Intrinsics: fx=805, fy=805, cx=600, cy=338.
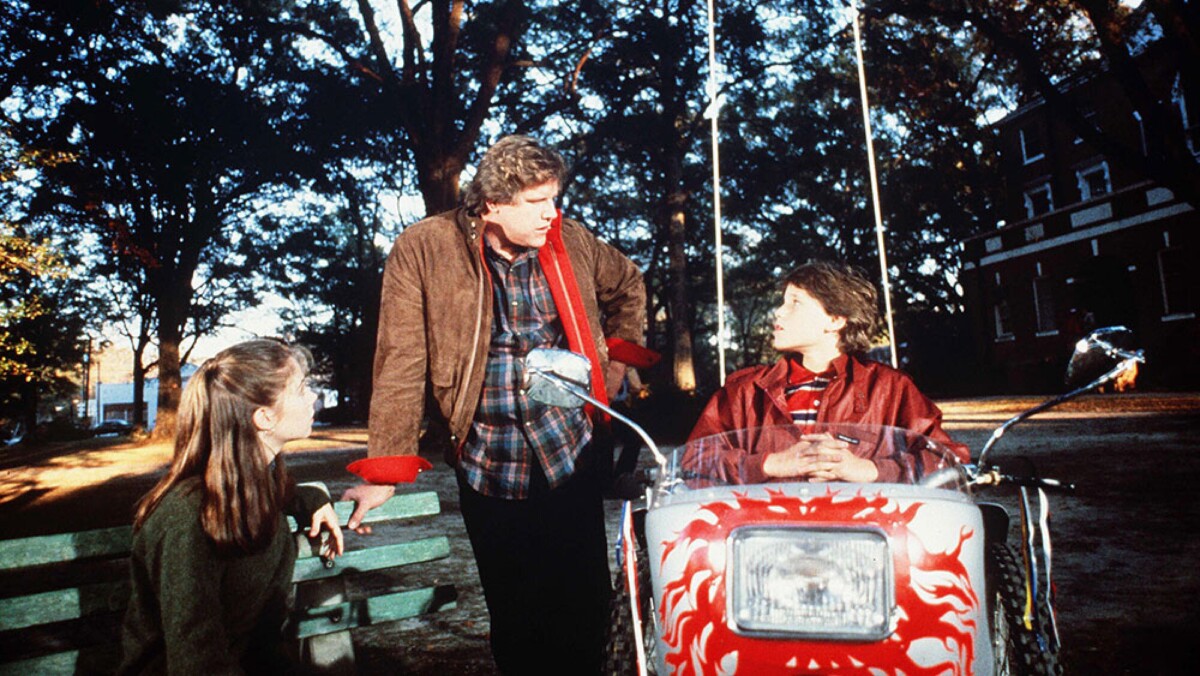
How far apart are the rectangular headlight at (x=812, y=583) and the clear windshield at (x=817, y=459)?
0.26 meters

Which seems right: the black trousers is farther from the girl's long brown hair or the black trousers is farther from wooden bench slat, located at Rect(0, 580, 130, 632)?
wooden bench slat, located at Rect(0, 580, 130, 632)

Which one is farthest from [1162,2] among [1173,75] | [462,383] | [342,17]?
[342,17]

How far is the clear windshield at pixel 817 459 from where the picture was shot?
1950mm

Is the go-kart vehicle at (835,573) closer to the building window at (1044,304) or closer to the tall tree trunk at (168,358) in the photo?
the tall tree trunk at (168,358)

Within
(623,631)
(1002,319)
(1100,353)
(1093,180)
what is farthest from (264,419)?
(1093,180)

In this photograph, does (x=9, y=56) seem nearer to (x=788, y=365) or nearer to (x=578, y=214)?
(x=788, y=365)

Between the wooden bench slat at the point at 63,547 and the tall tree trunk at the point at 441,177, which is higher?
the tall tree trunk at the point at 441,177

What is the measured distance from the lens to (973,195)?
3475 cm

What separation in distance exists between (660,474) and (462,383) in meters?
0.85

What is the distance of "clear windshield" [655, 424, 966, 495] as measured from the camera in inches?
76.8

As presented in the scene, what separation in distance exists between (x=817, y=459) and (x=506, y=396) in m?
1.11

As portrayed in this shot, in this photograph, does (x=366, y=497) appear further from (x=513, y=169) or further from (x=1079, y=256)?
(x=1079, y=256)

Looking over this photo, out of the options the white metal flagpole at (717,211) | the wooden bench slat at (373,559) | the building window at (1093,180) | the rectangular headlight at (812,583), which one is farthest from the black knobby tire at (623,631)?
the building window at (1093,180)

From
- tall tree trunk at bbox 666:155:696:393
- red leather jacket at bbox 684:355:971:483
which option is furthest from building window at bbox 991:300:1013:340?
red leather jacket at bbox 684:355:971:483
